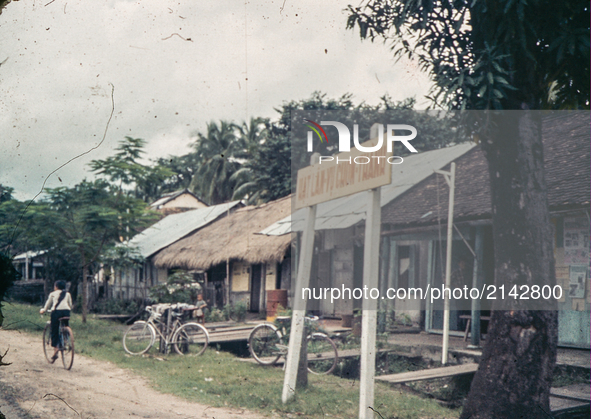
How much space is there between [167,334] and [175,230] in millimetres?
8992

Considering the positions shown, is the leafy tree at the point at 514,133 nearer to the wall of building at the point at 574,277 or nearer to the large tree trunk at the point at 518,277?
the large tree trunk at the point at 518,277

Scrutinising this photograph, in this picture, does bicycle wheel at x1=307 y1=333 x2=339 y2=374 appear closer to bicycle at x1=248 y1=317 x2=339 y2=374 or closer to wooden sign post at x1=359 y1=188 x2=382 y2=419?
bicycle at x1=248 y1=317 x2=339 y2=374

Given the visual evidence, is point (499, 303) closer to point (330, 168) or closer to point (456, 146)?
point (330, 168)

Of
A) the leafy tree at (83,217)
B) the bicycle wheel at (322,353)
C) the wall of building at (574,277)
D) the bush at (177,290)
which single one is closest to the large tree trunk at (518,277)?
the bicycle wheel at (322,353)

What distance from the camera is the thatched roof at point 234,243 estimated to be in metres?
13.0

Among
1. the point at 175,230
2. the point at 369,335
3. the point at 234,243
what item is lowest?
the point at 369,335

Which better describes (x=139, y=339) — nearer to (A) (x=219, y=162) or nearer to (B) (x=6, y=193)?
(B) (x=6, y=193)

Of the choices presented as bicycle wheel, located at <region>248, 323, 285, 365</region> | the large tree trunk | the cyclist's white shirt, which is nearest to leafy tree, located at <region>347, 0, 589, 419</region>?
the large tree trunk

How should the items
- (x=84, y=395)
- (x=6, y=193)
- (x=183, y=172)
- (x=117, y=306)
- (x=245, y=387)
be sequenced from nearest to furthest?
1. (x=6, y=193)
2. (x=84, y=395)
3. (x=245, y=387)
4. (x=117, y=306)
5. (x=183, y=172)

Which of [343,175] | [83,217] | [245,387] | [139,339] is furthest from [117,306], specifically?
[343,175]

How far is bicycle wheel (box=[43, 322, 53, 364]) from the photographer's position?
750 cm

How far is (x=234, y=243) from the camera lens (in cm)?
1426

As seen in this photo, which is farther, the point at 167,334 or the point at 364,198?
the point at 364,198

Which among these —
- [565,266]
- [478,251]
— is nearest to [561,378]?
[565,266]
